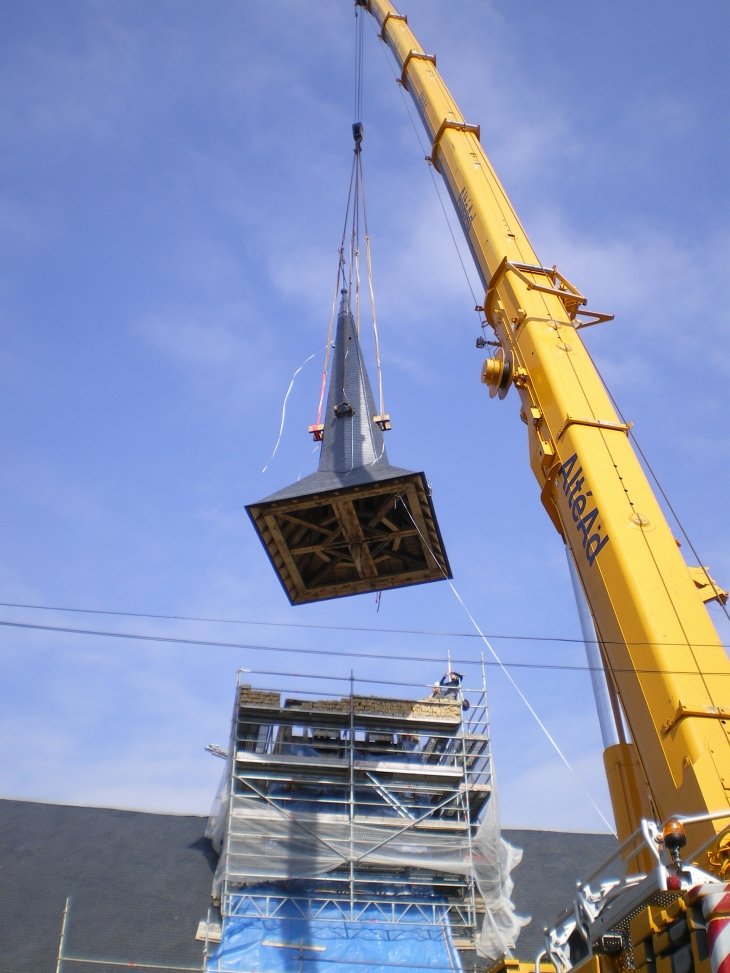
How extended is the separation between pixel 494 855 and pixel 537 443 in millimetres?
12506

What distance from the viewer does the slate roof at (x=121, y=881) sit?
15.3m

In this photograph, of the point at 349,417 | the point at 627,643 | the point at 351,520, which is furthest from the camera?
the point at 349,417

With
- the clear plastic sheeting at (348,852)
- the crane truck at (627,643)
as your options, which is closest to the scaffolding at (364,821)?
the clear plastic sheeting at (348,852)

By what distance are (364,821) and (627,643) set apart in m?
12.5

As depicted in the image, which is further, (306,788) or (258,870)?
(306,788)

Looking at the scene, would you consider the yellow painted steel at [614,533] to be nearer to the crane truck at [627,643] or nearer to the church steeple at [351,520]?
the crane truck at [627,643]

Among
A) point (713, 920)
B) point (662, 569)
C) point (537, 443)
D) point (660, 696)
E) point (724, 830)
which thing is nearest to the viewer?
point (713, 920)

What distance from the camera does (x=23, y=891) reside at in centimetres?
1673

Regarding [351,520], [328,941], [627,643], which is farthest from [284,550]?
[627,643]

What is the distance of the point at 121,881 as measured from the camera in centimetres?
1748

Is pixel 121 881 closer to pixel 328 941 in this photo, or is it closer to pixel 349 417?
pixel 328 941

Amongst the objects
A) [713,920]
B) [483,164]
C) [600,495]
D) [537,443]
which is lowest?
[713,920]

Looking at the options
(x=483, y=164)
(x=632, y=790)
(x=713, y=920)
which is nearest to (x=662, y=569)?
(x=632, y=790)

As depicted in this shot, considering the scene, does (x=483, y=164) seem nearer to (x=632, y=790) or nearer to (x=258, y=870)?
(x=632, y=790)
